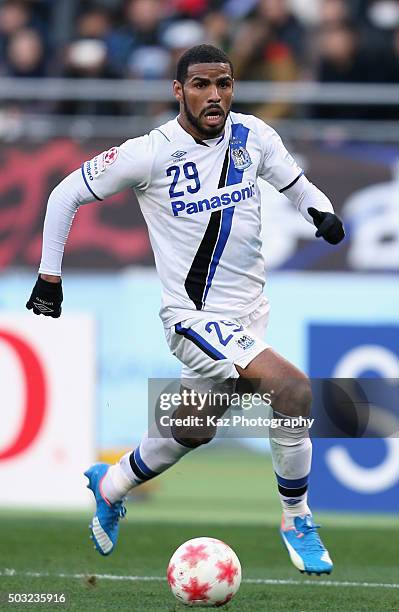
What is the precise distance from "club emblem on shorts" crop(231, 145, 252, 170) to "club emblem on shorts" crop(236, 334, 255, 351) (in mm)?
877

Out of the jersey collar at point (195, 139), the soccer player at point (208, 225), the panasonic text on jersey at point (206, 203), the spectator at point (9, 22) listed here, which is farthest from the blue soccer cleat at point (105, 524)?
the spectator at point (9, 22)

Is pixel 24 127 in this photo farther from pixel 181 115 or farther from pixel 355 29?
pixel 181 115

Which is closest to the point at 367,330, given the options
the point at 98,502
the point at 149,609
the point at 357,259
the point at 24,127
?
the point at 357,259

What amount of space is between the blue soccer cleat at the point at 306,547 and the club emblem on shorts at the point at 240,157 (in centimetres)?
178

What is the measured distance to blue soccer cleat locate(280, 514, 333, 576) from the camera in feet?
22.5

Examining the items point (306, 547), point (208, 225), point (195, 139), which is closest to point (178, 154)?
point (195, 139)

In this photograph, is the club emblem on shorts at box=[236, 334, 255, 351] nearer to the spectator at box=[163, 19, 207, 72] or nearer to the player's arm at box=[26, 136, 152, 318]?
the player's arm at box=[26, 136, 152, 318]

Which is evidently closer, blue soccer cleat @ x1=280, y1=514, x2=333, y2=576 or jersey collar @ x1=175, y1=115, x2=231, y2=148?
blue soccer cleat @ x1=280, y1=514, x2=333, y2=576

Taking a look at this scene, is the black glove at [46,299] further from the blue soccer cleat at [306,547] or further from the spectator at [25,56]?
the spectator at [25,56]

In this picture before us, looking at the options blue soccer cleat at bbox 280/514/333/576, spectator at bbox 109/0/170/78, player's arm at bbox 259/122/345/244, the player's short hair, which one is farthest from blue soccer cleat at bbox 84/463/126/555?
spectator at bbox 109/0/170/78

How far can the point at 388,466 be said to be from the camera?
1144cm

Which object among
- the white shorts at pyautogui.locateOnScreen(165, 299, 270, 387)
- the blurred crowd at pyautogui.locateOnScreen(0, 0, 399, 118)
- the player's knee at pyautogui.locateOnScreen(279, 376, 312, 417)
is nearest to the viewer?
the player's knee at pyautogui.locateOnScreen(279, 376, 312, 417)

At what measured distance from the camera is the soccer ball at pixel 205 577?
6523 millimetres

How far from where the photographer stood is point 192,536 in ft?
31.8
